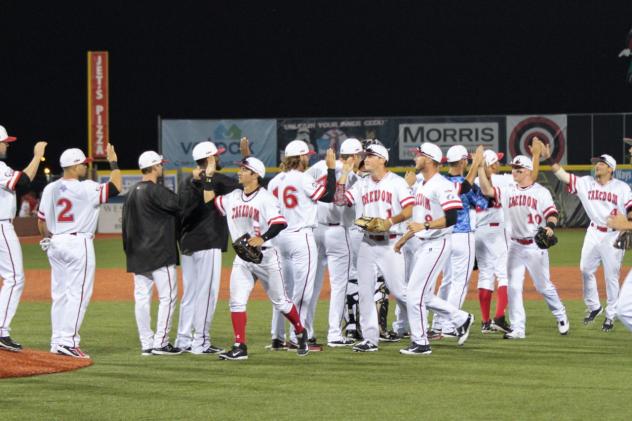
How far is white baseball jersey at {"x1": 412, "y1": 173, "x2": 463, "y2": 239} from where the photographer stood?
993cm

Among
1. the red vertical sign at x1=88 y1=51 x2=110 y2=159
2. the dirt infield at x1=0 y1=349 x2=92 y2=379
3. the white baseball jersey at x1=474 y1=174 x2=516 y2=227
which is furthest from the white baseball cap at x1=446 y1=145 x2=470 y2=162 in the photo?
the red vertical sign at x1=88 y1=51 x2=110 y2=159

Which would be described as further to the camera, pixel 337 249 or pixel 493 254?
pixel 493 254

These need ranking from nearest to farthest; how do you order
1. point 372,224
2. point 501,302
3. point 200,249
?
point 372,224 → point 200,249 → point 501,302

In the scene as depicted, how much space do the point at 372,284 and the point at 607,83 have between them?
40.3 metres

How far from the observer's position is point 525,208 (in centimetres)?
1159

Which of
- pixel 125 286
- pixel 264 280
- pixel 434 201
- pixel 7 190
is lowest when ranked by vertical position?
pixel 125 286

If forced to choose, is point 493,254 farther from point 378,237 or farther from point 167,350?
point 167,350

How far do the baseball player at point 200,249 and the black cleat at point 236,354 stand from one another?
0.50m

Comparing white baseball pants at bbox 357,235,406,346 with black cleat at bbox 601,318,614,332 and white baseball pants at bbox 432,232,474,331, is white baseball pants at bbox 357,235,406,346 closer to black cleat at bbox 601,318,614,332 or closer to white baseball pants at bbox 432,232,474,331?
white baseball pants at bbox 432,232,474,331

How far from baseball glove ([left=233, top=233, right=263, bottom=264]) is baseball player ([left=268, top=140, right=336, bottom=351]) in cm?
76

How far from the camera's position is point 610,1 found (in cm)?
4731

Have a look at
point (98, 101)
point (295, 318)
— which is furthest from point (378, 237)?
point (98, 101)

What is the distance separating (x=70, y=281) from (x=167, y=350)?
1153 millimetres

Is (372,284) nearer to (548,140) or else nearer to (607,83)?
(548,140)
